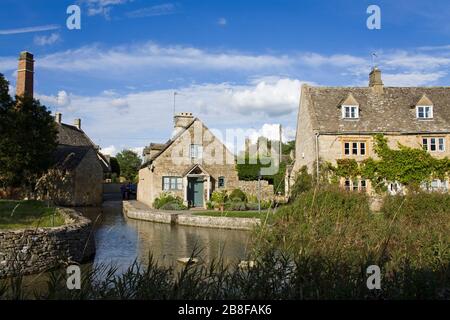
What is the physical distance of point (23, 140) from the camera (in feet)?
93.0

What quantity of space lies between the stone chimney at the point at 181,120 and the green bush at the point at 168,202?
6.40 metres

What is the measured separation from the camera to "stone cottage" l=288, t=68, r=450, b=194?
30.0 metres

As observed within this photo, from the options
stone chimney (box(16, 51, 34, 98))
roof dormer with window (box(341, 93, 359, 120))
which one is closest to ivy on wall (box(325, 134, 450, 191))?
roof dormer with window (box(341, 93, 359, 120))

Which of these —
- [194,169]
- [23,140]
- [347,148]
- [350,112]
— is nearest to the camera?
[23,140]

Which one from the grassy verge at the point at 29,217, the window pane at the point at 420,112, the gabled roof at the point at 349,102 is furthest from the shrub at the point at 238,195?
the grassy verge at the point at 29,217

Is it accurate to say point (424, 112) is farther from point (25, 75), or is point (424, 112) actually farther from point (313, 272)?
point (25, 75)

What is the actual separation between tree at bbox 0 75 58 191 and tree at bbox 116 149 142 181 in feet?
137

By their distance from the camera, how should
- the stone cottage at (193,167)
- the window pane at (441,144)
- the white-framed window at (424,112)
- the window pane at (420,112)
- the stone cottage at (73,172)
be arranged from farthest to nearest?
the stone cottage at (73,172) < the stone cottage at (193,167) < the window pane at (420,112) < the white-framed window at (424,112) < the window pane at (441,144)

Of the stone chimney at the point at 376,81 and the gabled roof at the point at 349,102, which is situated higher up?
the stone chimney at the point at 376,81

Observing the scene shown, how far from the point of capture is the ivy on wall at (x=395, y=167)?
29078 millimetres

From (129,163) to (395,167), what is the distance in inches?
2630

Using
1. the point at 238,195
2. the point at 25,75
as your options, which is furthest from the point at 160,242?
the point at 25,75

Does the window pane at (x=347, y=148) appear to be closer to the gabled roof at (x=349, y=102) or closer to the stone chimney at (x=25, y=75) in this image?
the gabled roof at (x=349, y=102)

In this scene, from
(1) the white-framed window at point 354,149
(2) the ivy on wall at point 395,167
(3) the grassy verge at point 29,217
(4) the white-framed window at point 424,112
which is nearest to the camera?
(3) the grassy verge at point 29,217
